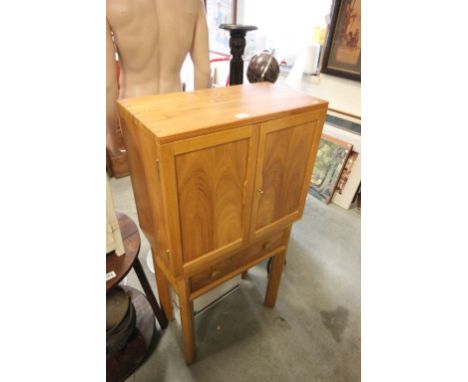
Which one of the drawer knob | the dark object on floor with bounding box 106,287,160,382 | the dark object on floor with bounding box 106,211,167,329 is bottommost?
the dark object on floor with bounding box 106,287,160,382

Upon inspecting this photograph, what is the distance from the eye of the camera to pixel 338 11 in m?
2.08

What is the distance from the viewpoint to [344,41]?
84.4 inches

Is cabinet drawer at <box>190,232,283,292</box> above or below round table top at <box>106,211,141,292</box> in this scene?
below

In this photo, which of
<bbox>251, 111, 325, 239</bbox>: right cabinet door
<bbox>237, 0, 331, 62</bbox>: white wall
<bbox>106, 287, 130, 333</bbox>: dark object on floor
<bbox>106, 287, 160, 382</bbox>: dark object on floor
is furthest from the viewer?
<bbox>237, 0, 331, 62</bbox>: white wall

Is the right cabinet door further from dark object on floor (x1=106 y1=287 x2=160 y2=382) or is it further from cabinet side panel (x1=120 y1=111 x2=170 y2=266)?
dark object on floor (x1=106 y1=287 x2=160 y2=382)

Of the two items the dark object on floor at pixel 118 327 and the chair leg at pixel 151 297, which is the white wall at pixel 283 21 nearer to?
the chair leg at pixel 151 297

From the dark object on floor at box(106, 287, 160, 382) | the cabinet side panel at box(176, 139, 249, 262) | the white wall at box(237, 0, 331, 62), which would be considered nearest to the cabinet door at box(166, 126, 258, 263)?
the cabinet side panel at box(176, 139, 249, 262)

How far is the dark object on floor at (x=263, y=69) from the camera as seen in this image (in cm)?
117

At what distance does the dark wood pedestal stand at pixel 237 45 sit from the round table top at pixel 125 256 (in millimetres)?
806

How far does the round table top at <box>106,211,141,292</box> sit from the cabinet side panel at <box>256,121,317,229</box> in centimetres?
49

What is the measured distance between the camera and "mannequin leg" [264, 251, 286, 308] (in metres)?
1.37

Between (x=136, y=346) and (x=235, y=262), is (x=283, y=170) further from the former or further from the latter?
(x=136, y=346)

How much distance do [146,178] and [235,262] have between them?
563 millimetres

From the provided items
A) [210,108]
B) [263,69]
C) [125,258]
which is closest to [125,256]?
[125,258]
